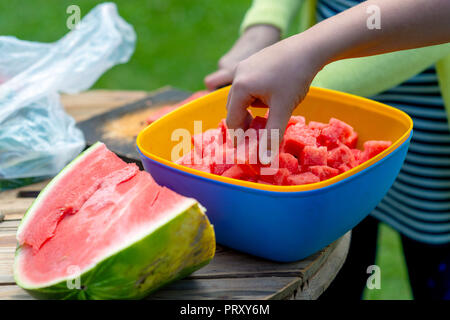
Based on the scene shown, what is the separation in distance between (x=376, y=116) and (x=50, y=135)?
0.89m

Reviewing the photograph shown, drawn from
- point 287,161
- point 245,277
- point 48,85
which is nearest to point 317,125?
point 287,161

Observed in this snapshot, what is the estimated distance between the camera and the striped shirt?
58.2 inches

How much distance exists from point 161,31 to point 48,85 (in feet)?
9.99

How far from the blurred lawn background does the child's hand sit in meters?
2.06

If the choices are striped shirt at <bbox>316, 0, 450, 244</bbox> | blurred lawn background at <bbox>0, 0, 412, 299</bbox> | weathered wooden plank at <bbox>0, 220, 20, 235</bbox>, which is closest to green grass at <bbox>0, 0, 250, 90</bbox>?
blurred lawn background at <bbox>0, 0, 412, 299</bbox>

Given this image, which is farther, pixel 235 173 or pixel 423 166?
pixel 423 166

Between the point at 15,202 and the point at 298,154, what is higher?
the point at 298,154

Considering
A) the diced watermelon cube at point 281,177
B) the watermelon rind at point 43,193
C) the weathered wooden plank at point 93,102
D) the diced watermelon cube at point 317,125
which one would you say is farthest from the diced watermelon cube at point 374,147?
the weathered wooden plank at point 93,102

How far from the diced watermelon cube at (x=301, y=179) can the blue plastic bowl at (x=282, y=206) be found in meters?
0.08

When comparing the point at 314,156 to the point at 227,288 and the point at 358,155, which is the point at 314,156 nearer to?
the point at 358,155

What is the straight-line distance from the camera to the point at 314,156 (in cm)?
103
